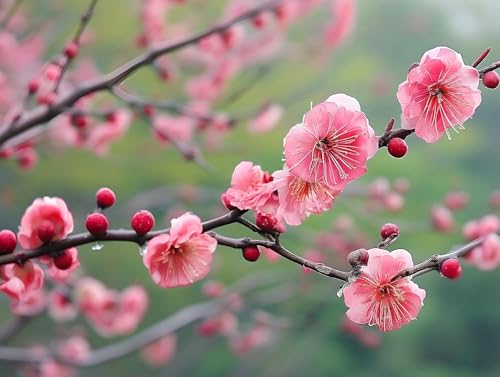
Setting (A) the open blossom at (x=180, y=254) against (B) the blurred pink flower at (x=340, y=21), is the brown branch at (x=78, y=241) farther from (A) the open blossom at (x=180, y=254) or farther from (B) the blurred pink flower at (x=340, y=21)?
(B) the blurred pink flower at (x=340, y=21)

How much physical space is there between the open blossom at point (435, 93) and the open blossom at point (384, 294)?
0.10m

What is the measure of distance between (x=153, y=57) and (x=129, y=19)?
5.34ft

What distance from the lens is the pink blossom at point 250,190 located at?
0.50m

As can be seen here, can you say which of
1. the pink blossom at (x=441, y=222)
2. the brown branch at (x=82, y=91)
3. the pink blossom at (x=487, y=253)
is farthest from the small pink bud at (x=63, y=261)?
the pink blossom at (x=441, y=222)

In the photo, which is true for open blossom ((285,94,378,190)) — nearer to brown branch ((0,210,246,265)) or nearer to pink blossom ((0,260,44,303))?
brown branch ((0,210,246,265))

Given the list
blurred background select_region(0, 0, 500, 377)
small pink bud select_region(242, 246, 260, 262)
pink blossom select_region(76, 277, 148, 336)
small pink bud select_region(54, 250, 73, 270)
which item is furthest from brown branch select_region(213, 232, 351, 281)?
blurred background select_region(0, 0, 500, 377)

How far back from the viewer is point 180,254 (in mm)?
547

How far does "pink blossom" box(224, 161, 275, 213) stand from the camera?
0.50 m

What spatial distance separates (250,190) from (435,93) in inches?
6.7

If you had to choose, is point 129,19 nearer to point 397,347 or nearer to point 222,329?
point 222,329

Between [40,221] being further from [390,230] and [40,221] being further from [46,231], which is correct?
[390,230]

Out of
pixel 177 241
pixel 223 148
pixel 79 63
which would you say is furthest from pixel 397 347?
pixel 177 241

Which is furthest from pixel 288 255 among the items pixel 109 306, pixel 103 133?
pixel 109 306

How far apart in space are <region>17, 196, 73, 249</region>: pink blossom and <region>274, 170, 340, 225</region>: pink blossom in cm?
19
